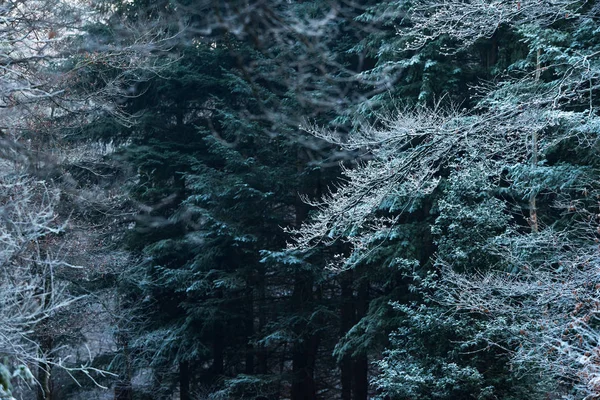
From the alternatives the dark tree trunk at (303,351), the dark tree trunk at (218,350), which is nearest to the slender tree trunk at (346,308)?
the dark tree trunk at (303,351)

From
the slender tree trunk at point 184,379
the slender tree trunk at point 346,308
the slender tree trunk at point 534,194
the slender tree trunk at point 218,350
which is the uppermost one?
the slender tree trunk at point 534,194

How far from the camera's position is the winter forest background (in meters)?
7.68

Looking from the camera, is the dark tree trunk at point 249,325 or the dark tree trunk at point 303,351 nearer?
the dark tree trunk at point 303,351

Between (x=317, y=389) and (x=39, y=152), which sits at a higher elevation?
(x=39, y=152)

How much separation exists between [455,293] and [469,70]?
489 cm

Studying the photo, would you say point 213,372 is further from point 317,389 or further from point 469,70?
point 469,70

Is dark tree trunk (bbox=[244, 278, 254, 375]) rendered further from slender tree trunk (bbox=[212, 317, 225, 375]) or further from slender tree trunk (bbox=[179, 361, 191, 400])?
slender tree trunk (bbox=[179, 361, 191, 400])

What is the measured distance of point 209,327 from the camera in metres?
12.8

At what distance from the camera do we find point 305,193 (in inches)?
512

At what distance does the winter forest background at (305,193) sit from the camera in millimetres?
7676

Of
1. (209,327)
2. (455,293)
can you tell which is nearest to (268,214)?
(209,327)

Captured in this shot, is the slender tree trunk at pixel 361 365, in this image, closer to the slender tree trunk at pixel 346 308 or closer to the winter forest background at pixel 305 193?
the winter forest background at pixel 305 193

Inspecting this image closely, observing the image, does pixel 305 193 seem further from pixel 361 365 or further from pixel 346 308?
pixel 361 365

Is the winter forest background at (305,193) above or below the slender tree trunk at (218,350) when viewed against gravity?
above
